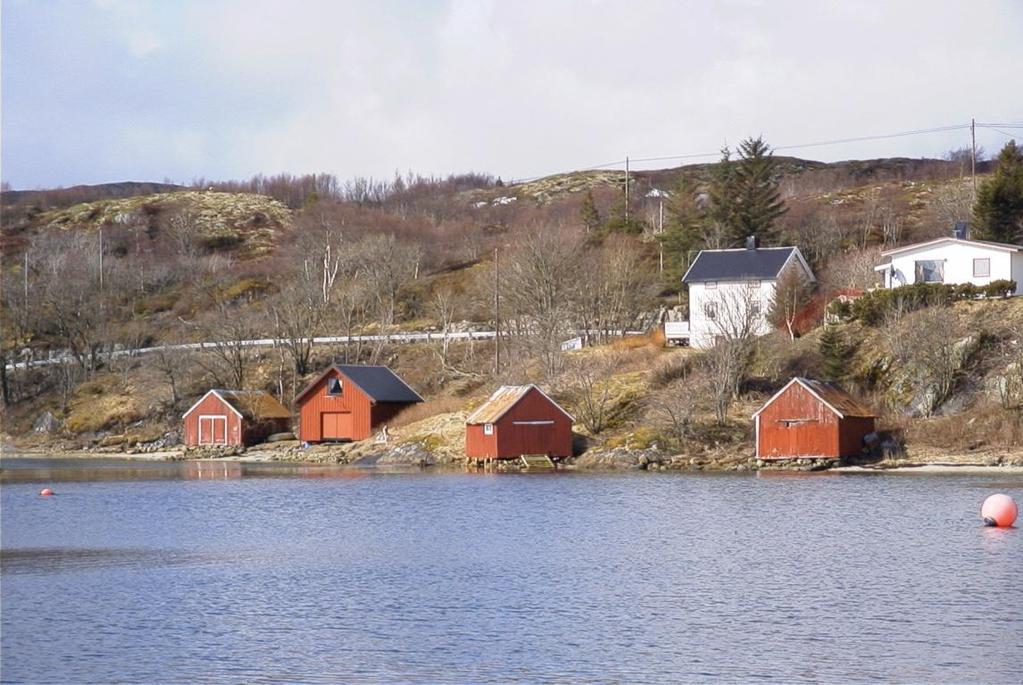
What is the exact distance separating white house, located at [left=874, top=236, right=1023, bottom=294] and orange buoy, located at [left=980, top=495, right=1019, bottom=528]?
110 feet

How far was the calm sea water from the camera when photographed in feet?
68.6

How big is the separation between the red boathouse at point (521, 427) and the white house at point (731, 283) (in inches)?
462

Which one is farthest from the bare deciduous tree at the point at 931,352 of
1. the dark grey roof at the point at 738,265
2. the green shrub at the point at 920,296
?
the dark grey roof at the point at 738,265

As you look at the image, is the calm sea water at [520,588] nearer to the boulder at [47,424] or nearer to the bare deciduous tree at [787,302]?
the bare deciduous tree at [787,302]

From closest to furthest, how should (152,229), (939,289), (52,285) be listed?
(939,289), (52,285), (152,229)

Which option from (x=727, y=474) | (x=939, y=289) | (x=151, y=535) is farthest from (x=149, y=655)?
(x=939, y=289)

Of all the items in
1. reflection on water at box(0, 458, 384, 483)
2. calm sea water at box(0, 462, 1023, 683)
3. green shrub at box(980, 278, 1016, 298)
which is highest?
green shrub at box(980, 278, 1016, 298)

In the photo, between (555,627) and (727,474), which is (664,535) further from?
(727,474)

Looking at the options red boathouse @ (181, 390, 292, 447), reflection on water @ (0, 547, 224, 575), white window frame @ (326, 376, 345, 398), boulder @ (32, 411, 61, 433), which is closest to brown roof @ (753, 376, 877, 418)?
white window frame @ (326, 376, 345, 398)

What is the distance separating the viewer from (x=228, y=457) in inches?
2921

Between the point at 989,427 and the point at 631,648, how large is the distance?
3966 centimetres

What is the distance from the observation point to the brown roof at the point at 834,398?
56938mm

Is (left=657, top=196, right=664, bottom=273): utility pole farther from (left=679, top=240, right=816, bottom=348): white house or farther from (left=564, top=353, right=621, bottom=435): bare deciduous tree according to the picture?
(left=564, top=353, right=621, bottom=435): bare deciduous tree

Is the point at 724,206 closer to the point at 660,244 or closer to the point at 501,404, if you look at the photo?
Result: the point at 660,244
